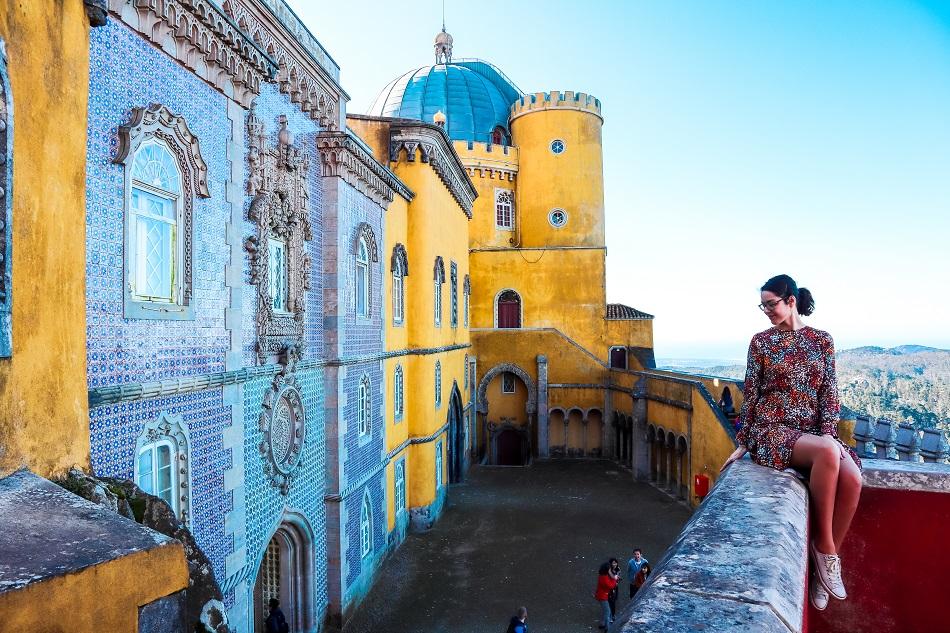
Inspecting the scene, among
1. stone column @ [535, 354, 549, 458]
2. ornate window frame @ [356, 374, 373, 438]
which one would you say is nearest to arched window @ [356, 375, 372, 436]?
ornate window frame @ [356, 374, 373, 438]

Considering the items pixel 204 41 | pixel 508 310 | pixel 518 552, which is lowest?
pixel 518 552

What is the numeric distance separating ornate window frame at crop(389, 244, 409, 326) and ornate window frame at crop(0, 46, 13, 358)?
1012 cm

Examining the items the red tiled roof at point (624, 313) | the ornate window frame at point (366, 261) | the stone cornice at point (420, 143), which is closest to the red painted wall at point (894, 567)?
the ornate window frame at point (366, 261)

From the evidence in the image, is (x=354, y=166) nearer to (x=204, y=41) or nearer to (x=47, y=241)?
(x=204, y=41)

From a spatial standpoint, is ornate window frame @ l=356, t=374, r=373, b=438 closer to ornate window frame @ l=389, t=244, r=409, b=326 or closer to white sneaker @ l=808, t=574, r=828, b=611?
ornate window frame @ l=389, t=244, r=409, b=326

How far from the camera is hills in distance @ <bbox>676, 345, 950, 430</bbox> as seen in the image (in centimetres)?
2905

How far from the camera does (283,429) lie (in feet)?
27.8

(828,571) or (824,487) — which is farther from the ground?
(824,487)

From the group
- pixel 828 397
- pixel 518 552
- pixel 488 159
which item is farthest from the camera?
pixel 488 159

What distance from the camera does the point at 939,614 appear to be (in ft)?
9.86

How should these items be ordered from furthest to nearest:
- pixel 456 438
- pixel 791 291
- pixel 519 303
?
pixel 519 303 → pixel 456 438 → pixel 791 291

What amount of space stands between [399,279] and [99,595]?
38.4ft

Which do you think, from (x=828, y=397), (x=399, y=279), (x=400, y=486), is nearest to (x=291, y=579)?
(x=400, y=486)

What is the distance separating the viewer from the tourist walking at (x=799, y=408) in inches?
103
